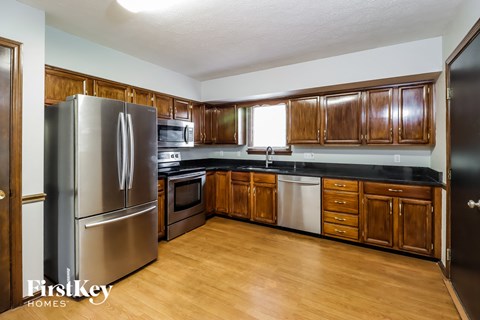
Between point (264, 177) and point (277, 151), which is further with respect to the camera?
point (277, 151)

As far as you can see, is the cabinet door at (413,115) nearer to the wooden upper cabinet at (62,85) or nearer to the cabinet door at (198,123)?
the cabinet door at (198,123)

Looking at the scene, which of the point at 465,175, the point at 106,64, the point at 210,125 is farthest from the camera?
the point at 210,125

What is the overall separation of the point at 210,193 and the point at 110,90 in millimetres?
2240

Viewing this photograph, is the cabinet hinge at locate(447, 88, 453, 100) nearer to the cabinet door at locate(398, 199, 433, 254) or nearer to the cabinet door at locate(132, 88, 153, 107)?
the cabinet door at locate(398, 199, 433, 254)

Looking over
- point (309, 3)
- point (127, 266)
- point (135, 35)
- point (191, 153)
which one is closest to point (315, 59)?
point (309, 3)

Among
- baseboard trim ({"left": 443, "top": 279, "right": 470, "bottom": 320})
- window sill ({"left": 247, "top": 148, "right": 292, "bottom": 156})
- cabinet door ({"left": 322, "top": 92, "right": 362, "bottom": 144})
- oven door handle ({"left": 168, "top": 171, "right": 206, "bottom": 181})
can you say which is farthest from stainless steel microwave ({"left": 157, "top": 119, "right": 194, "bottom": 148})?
baseboard trim ({"left": 443, "top": 279, "right": 470, "bottom": 320})

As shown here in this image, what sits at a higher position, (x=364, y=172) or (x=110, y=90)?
(x=110, y=90)

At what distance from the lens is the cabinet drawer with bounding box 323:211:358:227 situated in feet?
10.4

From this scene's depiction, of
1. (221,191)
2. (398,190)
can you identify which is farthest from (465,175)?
(221,191)

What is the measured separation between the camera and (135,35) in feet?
8.75

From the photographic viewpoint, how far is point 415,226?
9.13ft

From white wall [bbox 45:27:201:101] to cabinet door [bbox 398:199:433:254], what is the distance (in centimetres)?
366

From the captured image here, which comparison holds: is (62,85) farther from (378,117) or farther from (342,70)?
(378,117)

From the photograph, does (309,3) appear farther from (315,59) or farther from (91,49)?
(91,49)
